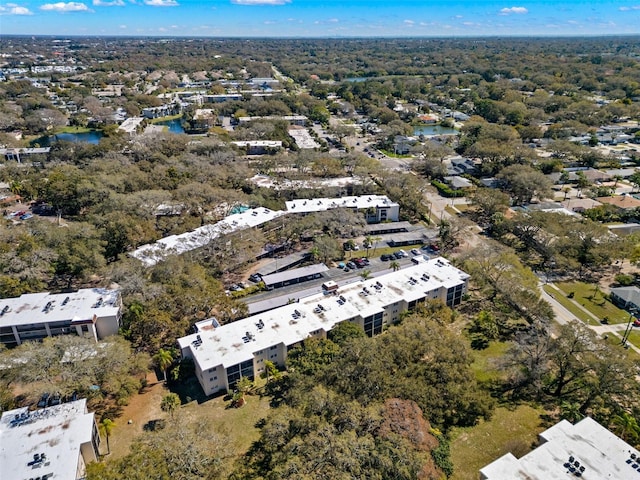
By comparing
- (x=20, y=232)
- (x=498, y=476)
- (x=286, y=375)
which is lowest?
(x=286, y=375)

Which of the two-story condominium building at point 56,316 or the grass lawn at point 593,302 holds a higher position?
the two-story condominium building at point 56,316

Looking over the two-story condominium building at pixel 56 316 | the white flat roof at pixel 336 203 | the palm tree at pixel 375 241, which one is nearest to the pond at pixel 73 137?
the white flat roof at pixel 336 203

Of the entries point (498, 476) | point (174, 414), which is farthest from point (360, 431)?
point (174, 414)

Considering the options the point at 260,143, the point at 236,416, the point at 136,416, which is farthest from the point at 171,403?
the point at 260,143

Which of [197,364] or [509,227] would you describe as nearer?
[197,364]

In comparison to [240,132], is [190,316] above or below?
below

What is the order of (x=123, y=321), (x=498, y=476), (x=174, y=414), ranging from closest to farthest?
(x=498, y=476), (x=174, y=414), (x=123, y=321)

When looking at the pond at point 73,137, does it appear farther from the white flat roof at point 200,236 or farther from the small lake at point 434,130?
the small lake at point 434,130

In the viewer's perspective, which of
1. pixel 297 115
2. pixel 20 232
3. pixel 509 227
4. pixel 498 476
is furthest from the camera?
pixel 297 115

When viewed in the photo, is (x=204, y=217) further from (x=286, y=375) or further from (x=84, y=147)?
(x=84, y=147)
